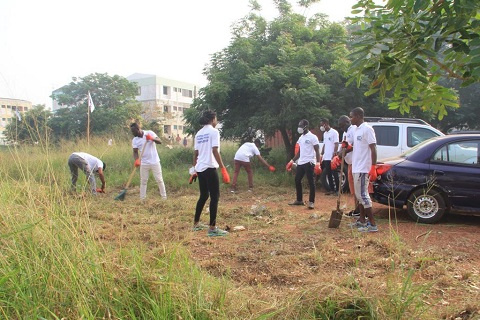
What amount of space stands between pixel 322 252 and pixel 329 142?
5076mm

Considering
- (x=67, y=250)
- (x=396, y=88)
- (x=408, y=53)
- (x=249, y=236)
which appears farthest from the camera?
(x=249, y=236)

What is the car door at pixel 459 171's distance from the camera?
18.9 feet

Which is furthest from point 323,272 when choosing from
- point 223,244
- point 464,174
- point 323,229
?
point 464,174

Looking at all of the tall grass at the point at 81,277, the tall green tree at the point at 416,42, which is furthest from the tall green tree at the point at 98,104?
the tall green tree at the point at 416,42

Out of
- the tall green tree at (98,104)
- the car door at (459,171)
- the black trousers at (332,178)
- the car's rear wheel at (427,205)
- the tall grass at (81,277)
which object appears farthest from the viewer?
the tall green tree at (98,104)

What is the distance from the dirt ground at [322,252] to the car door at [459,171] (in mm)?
451

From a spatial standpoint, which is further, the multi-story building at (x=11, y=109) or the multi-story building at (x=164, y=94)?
the multi-story building at (x=164, y=94)

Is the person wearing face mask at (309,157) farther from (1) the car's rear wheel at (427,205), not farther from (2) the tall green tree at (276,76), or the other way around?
(2) the tall green tree at (276,76)

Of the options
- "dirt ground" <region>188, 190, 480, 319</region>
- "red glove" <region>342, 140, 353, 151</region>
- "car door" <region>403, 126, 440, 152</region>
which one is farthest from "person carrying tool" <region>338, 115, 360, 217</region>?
"car door" <region>403, 126, 440, 152</region>

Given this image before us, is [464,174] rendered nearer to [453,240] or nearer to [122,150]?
[453,240]

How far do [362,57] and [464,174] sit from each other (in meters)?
4.61

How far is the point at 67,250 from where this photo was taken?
2.93 m

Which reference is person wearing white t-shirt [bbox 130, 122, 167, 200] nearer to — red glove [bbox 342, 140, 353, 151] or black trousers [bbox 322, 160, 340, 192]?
red glove [bbox 342, 140, 353, 151]

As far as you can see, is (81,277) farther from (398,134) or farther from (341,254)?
(398,134)
